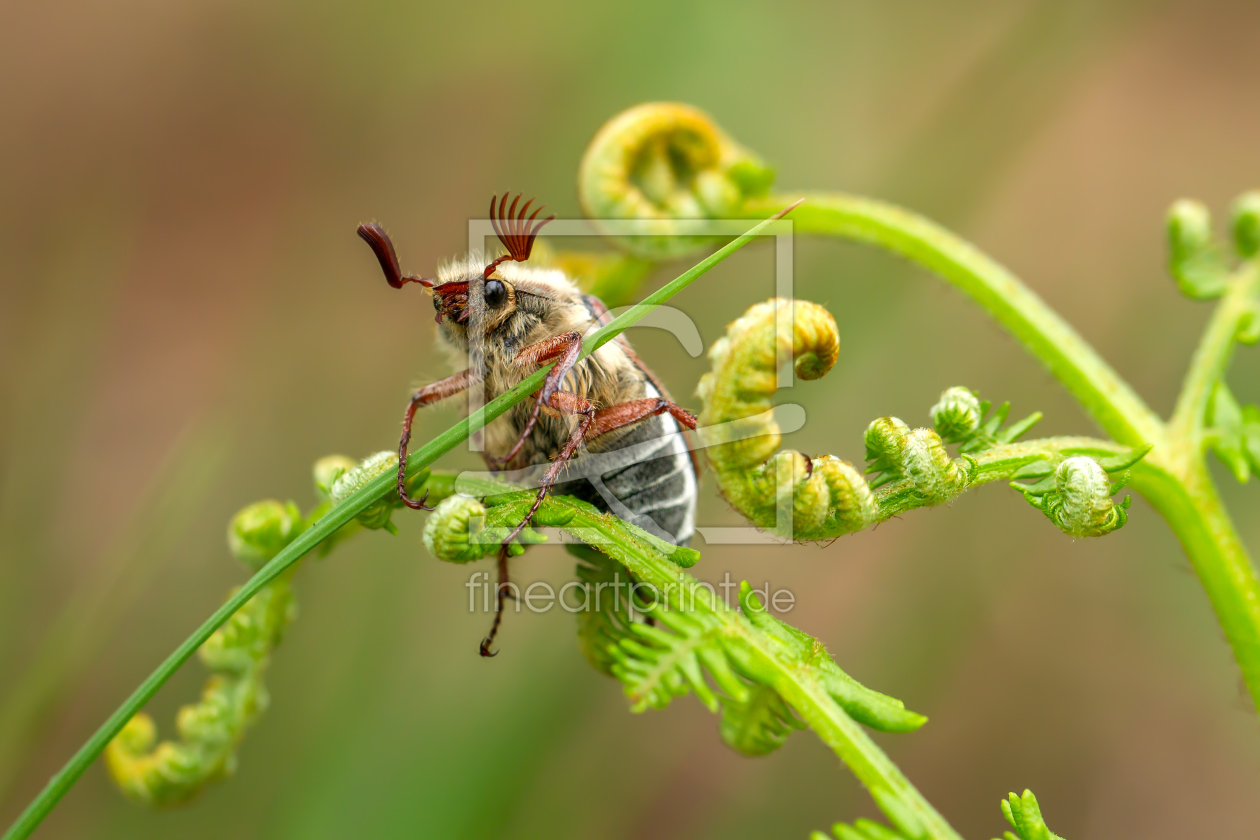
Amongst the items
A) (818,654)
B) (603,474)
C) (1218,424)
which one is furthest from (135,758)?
(1218,424)

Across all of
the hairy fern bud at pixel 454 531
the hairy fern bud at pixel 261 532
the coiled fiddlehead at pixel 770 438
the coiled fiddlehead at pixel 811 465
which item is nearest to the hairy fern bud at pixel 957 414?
the coiled fiddlehead at pixel 811 465

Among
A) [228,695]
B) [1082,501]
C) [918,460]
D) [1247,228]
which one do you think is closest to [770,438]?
[918,460]

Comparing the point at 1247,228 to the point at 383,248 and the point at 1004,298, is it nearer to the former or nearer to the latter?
the point at 1004,298

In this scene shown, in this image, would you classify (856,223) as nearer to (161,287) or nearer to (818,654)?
(818,654)

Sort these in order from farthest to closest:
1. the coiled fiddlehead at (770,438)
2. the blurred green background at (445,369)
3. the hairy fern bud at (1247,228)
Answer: the blurred green background at (445,369), the hairy fern bud at (1247,228), the coiled fiddlehead at (770,438)

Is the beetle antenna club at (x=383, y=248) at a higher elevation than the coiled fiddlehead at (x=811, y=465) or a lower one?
higher

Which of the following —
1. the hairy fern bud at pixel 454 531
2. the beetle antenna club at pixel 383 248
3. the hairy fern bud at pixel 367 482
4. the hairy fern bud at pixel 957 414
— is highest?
the beetle antenna club at pixel 383 248

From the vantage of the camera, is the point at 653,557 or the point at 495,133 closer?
the point at 653,557

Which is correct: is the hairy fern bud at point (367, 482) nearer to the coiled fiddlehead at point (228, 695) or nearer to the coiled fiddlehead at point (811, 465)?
the coiled fiddlehead at point (228, 695)
